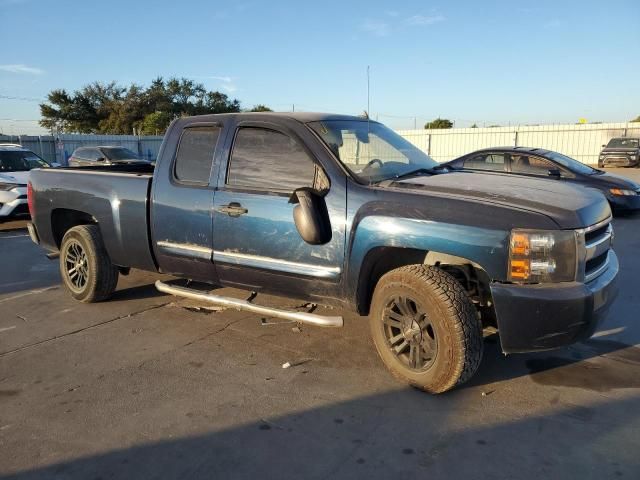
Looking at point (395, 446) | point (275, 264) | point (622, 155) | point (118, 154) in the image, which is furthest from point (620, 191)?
point (622, 155)

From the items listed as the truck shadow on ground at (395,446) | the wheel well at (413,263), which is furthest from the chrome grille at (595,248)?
the truck shadow on ground at (395,446)

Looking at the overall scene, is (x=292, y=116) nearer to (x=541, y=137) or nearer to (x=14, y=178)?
(x=14, y=178)

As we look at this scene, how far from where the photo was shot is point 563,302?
301cm

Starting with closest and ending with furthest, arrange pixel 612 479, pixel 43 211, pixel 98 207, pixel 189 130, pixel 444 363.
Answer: pixel 612 479 → pixel 444 363 → pixel 189 130 → pixel 98 207 → pixel 43 211

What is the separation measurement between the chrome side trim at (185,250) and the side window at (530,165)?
7836mm

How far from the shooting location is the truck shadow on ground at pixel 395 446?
268 centimetres

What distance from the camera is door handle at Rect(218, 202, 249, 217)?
13.4 feet

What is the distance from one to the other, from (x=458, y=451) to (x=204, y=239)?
255cm

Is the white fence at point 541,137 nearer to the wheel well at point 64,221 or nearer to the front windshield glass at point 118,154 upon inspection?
the front windshield glass at point 118,154

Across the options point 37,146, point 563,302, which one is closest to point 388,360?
point 563,302

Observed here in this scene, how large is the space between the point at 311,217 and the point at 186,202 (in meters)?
1.34

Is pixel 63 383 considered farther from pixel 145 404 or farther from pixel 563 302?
pixel 563 302

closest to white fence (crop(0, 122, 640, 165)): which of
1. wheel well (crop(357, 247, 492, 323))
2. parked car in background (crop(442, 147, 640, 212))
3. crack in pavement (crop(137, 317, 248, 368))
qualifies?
parked car in background (crop(442, 147, 640, 212))

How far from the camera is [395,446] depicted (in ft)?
9.49
